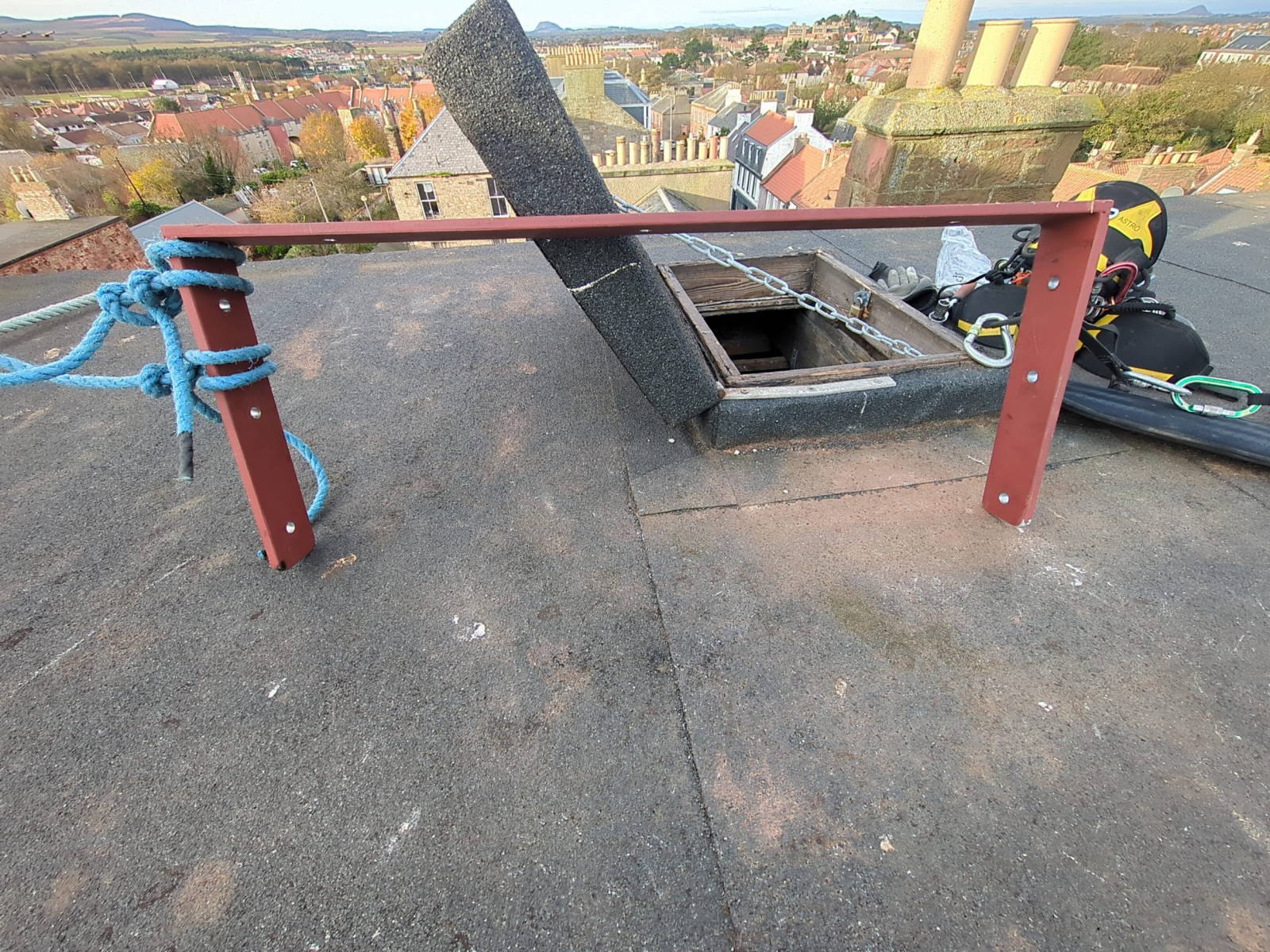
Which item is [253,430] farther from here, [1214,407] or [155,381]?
[1214,407]

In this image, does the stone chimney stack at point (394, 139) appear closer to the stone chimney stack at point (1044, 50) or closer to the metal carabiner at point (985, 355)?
the stone chimney stack at point (1044, 50)

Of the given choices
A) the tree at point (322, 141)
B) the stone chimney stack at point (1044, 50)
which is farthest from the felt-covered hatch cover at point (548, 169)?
the tree at point (322, 141)


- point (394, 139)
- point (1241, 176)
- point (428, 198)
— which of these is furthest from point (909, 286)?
point (394, 139)

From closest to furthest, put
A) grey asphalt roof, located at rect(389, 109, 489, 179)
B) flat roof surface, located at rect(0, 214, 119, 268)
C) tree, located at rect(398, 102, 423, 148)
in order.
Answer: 1. flat roof surface, located at rect(0, 214, 119, 268)
2. grey asphalt roof, located at rect(389, 109, 489, 179)
3. tree, located at rect(398, 102, 423, 148)

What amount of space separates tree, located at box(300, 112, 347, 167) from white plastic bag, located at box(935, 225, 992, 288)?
44101 mm

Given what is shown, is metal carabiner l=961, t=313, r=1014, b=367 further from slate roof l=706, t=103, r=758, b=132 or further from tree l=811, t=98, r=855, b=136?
tree l=811, t=98, r=855, b=136

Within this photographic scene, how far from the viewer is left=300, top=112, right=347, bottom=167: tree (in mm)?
38875

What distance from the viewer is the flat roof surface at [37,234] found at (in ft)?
13.1

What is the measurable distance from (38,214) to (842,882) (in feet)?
77.2

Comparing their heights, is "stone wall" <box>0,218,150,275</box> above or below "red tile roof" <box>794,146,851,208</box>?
above

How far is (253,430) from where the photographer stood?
149cm

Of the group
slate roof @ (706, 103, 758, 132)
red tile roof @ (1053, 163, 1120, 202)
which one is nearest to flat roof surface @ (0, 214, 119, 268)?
red tile roof @ (1053, 163, 1120, 202)

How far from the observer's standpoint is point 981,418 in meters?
2.39

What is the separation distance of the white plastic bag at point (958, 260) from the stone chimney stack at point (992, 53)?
2058 millimetres
